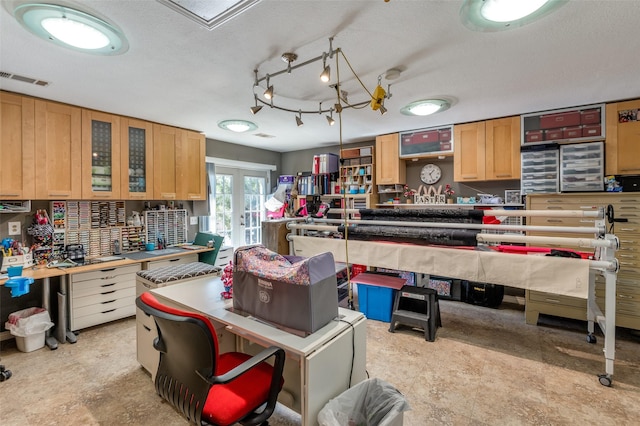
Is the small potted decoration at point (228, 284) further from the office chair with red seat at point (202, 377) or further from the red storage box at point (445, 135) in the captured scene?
the red storage box at point (445, 135)

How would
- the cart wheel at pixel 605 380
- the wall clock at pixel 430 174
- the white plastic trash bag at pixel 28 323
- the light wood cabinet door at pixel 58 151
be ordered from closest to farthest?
the cart wheel at pixel 605 380, the white plastic trash bag at pixel 28 323, the light wood cabinet door at pixel 58 151, the wall clock at pixel 430 174

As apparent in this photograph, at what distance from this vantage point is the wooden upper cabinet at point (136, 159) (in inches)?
145

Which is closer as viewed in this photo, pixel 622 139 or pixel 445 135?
pixel 622 139

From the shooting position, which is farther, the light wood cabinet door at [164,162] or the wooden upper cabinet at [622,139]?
the light wood cabinet door at [164,162]

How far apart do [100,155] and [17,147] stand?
712 millimetres

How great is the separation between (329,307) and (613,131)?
389cm

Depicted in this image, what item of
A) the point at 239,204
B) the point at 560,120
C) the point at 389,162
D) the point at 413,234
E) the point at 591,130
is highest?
the point at 560,120

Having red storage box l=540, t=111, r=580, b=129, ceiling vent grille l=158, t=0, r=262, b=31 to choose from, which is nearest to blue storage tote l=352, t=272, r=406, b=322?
red storage box l=540, t=111, r=580, b=129

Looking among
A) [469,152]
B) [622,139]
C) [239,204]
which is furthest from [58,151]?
[622,139]

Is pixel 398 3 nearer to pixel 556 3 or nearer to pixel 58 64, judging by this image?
pixel 556 3

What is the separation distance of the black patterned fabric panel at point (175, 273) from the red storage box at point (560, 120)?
13.5 feet

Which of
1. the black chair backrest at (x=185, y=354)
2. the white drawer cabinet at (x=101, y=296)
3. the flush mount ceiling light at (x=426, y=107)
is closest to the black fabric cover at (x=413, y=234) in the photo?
the flush mount ceiling light at (x=426, y=107)

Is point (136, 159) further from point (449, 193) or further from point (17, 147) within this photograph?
point (449, 193)

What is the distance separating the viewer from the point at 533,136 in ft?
→ 12.1
